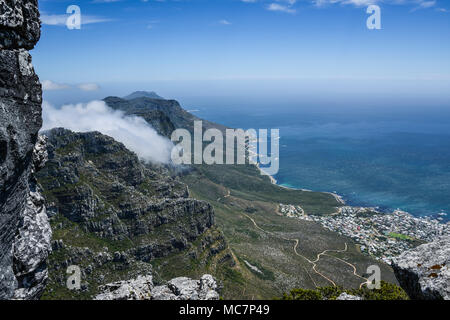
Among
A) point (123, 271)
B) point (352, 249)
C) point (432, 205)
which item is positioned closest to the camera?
point (123, 271)

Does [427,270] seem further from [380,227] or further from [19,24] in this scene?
[380,227]

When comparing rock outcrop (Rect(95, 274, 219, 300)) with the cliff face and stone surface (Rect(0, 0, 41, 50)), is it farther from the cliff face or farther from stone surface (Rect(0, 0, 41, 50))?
stone surface (Rect(0, 0, 41, 50))

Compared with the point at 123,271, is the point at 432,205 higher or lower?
lower

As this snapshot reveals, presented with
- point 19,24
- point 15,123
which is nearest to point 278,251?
point 15,123

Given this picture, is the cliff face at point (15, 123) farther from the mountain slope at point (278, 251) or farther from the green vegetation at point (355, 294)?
the mountain slope at point (278, 251)

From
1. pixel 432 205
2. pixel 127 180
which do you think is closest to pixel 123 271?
pixel 127 180

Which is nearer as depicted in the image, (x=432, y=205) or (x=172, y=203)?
(x=172, y=203)
